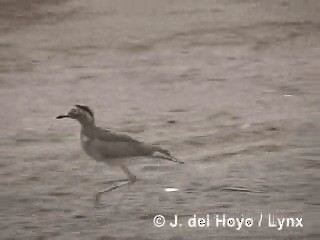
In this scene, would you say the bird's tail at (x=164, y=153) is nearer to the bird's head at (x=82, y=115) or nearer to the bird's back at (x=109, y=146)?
the bird's back at (x=109, y=146)

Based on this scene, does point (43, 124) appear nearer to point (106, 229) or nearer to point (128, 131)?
point (128, 131)

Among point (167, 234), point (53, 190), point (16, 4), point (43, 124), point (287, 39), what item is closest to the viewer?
point (167, 234)

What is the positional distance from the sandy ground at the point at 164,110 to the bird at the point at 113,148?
2.4 inches

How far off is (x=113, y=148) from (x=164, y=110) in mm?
589

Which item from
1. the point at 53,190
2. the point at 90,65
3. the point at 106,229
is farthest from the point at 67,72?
the point at 106,229

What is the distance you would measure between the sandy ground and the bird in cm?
6

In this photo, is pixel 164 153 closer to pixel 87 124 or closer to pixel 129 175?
pixel 129 175

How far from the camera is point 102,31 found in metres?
4.11

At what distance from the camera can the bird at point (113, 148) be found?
2.79 m

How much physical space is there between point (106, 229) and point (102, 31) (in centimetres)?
171

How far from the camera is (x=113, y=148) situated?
279 cm

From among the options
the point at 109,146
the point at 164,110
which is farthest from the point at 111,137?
the point at 164,110

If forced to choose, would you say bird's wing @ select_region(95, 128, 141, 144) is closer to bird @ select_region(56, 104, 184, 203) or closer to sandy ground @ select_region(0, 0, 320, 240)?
bird @ select_region(56, 104, 184, 203)

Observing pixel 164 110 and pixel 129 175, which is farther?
pixel 164 110
